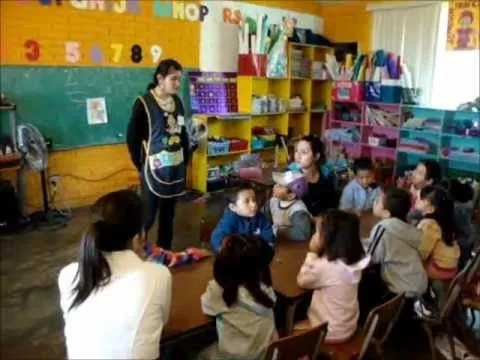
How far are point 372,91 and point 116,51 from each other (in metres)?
3.42

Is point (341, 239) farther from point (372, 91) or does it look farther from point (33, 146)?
point (372, 91)

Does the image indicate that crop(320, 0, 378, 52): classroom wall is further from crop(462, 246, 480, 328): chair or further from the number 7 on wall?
crop(462, 246, 480, 328): chair

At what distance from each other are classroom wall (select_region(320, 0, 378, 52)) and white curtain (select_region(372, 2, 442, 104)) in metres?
0.28

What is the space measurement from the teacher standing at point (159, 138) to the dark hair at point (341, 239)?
138cm

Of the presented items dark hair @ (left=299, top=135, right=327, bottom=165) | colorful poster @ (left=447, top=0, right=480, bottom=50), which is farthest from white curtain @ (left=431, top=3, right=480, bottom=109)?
dark hair @ (left=299, top=135, right=327, bottom=165)

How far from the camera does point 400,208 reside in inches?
94.6

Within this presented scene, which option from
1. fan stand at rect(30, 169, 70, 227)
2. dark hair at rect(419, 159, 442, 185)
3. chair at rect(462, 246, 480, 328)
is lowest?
fan stand at rect(30, 169, 70, 227)

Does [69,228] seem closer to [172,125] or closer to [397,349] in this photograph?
[172,125]

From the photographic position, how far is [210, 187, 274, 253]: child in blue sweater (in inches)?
94.3

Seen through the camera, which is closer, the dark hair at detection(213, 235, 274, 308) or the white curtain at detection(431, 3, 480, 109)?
the dark hair at detection(213, 235, 274, 308)

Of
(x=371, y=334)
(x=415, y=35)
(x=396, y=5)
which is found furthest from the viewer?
(x=396, y=5)

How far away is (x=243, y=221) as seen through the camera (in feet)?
7.95

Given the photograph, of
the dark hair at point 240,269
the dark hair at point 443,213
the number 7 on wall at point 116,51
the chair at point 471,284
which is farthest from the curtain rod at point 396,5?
the dark hair at point 240,269

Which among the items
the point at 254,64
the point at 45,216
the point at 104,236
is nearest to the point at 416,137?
the point at 254,64
